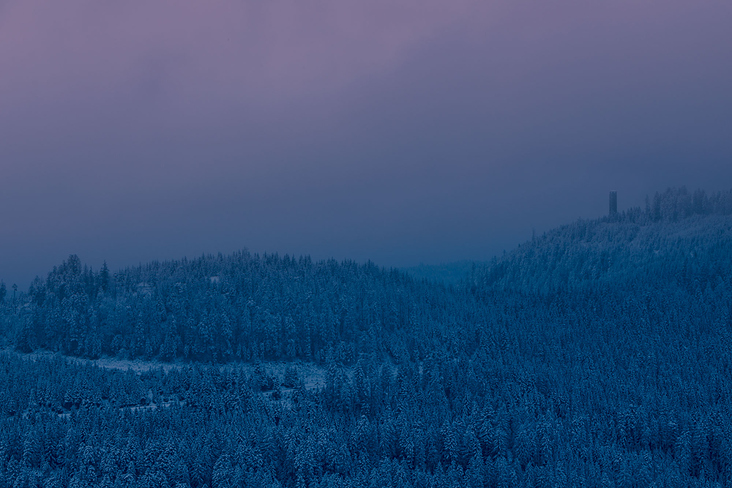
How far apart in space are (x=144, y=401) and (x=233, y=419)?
84.2 feet

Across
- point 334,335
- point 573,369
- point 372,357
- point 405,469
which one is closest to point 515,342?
point 573,369

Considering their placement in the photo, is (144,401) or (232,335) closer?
(144,401)

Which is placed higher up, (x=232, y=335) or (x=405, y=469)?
(x=232, y=335)

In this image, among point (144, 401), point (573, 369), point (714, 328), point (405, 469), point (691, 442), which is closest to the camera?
point (405, 469)

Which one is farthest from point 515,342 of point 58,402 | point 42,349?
point 42,349

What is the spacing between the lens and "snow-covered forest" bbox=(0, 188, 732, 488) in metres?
100

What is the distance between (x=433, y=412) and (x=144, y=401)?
210 ft

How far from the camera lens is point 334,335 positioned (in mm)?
193125

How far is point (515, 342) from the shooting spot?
7023 inches

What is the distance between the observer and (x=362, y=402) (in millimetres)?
136625

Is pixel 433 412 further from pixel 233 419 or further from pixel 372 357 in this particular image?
pixel 372 357

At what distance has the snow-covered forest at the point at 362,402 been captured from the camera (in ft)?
328

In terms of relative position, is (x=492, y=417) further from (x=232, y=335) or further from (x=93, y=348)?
(x=93, y=348)

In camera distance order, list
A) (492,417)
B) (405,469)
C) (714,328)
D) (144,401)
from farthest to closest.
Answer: (714,328)
(144,401)
(492,417)
(405,469)
